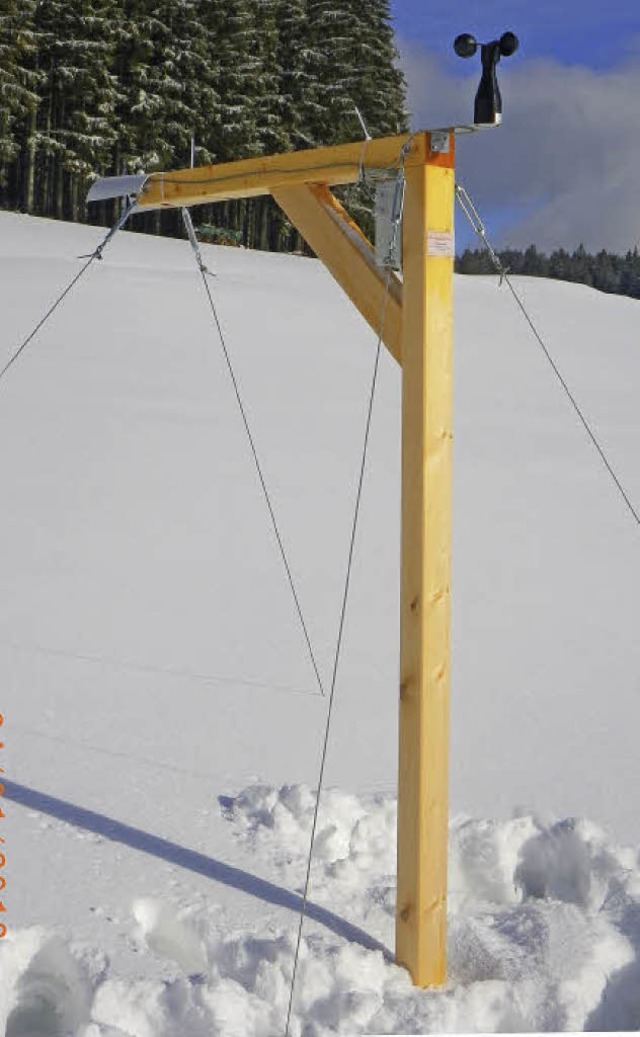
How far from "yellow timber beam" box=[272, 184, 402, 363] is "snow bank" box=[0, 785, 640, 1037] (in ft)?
5.34

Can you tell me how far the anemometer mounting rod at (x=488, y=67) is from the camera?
2627 mm

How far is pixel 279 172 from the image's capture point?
120 inches

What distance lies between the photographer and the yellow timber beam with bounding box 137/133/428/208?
2.76 meters

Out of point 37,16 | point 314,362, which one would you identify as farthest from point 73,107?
point 314,362

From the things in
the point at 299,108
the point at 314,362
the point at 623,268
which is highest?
the point at 299,108

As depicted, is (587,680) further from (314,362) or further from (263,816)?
(314,362)

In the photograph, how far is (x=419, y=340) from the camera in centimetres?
277

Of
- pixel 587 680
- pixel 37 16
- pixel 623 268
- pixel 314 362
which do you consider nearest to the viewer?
pixel 587 680

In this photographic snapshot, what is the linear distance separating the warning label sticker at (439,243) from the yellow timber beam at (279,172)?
7.1 inches

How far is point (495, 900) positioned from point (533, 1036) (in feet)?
2.50

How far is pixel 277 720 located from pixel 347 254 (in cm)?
212

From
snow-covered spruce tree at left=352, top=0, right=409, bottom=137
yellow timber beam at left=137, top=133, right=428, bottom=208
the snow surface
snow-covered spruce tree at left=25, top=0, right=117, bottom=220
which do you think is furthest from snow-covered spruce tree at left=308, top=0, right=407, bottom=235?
yellow timber beam at left=137, top=133, right=428, bottom=208

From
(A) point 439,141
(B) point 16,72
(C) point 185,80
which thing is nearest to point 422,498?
(A) point 439,141

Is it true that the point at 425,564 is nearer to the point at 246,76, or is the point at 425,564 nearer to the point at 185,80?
the point at 185,80
